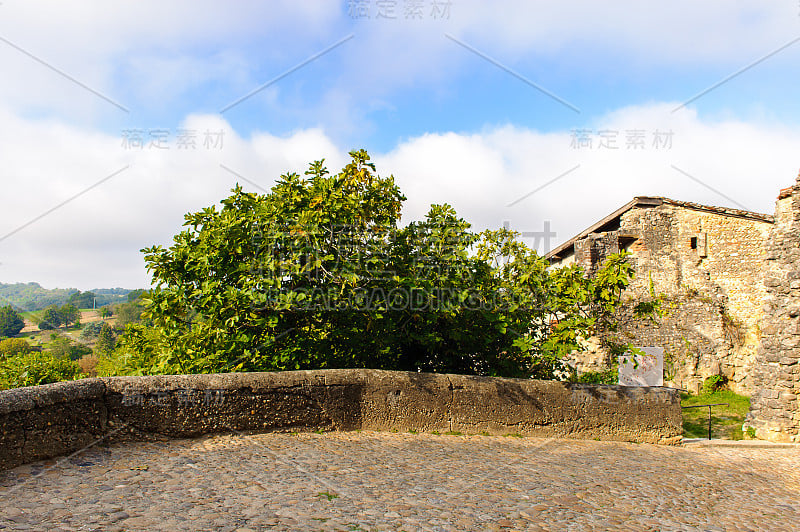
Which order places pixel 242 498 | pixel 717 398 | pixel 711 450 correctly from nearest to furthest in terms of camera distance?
pixel 242 498
pixel 711 450
pixel 717 398

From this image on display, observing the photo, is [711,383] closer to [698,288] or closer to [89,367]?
[698,288]

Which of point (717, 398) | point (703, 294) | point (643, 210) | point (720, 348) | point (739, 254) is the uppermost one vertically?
point (643, 210)

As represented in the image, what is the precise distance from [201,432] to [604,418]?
463cm

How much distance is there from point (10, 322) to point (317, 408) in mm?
28113

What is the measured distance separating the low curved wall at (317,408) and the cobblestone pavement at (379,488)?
0.16 m

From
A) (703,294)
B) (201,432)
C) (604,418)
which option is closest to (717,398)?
(703,294)

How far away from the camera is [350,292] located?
5879mm

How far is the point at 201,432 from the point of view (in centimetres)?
469

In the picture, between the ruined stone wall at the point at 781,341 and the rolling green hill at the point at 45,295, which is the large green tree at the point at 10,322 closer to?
the rolling green hill at the point at 45,295

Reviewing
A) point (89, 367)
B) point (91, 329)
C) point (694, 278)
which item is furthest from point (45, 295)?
point (694, 278)

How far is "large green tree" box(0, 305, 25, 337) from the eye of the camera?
25178 mm

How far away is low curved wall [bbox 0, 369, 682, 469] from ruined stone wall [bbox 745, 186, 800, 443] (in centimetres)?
380

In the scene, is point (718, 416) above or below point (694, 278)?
below

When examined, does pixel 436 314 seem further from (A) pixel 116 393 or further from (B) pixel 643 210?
(B) pixel 643 210
